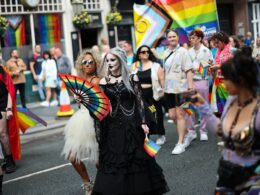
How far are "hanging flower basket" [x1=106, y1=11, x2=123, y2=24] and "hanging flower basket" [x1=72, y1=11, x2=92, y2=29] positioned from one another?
3.26 feet

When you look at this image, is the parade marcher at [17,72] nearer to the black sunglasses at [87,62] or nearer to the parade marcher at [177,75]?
the parade marcher at [177,75]

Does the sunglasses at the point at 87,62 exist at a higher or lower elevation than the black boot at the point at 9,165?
higher

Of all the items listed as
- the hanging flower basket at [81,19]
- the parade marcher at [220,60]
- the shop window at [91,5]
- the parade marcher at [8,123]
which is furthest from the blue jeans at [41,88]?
the parade marcher at [220,60]

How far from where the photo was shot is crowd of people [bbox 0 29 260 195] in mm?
3391

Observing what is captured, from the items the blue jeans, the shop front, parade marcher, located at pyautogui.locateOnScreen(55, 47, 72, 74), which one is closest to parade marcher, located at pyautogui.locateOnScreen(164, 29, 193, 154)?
parade marcher, located at pyautogui.locateOnScreen(55, 47, 72, 74)

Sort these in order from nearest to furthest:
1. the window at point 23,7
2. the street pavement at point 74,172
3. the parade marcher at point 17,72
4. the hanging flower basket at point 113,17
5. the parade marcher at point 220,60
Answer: the street pavement at point 74,172 < the parade marcher at point 220,60 < the parade marcher at point 17,72 < the window at point 23,7 < the hanging flower basket at point 113,17

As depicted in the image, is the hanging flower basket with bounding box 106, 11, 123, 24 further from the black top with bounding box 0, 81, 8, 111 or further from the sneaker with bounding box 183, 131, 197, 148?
the black top with bounding box 0, 81, 8, 111

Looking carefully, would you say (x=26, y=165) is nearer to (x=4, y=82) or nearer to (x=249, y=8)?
(x=4, y=82)

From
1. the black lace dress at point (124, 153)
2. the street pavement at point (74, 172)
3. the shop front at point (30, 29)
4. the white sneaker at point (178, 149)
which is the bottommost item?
the street pavement at point (74, 172)

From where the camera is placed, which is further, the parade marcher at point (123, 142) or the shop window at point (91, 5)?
the shop window at point (91, 5)

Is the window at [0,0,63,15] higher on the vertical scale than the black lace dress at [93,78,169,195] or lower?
higher

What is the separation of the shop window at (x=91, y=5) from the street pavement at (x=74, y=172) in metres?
9.75

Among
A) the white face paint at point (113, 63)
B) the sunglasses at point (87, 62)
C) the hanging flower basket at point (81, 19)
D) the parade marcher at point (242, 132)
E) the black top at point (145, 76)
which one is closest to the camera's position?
the parade marcher at point (242, 132)

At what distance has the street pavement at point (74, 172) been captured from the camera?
6.16 metres
